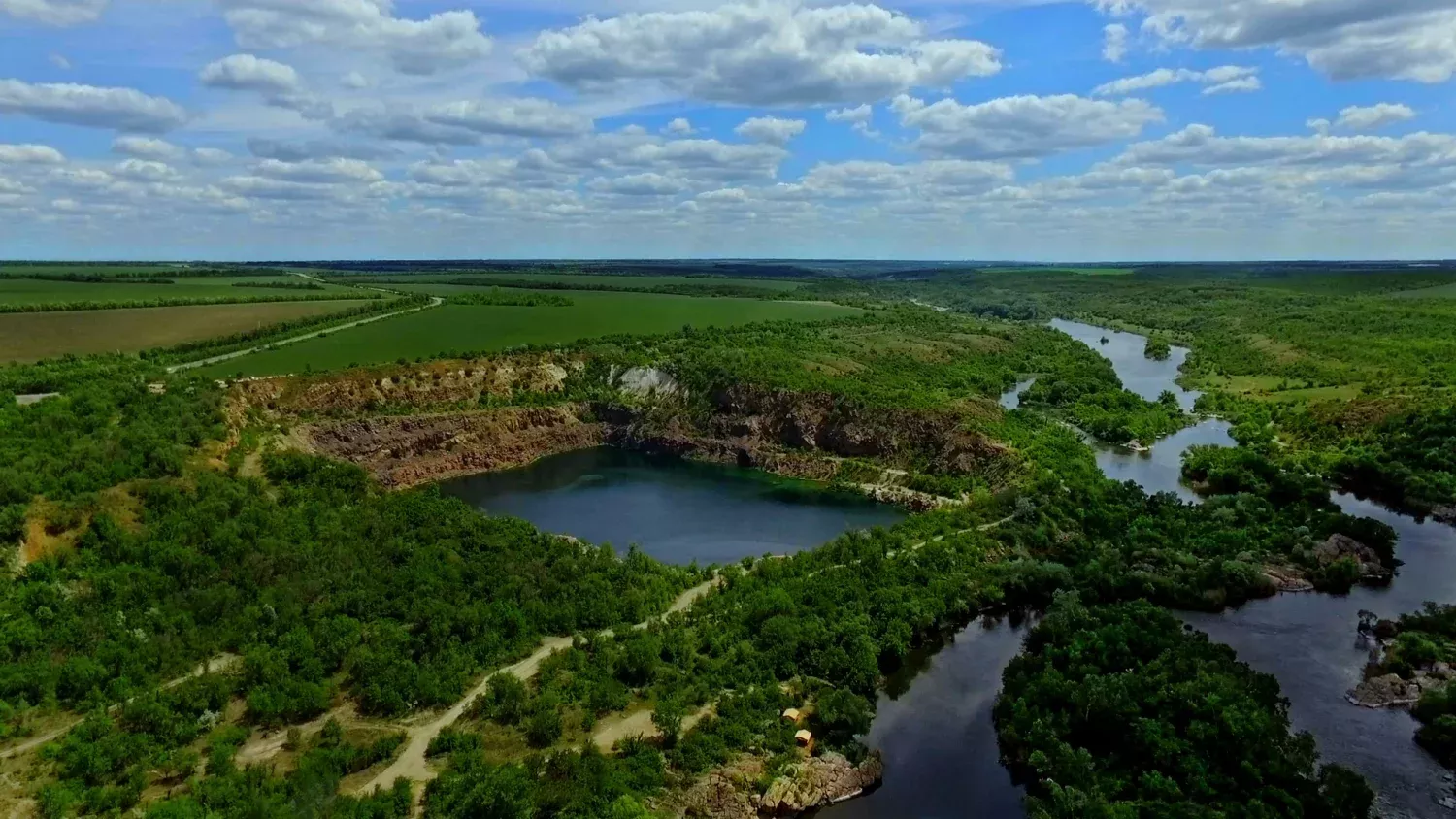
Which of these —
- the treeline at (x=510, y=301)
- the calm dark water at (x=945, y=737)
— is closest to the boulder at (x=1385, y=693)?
the calm dark water at (x=945, y=737)

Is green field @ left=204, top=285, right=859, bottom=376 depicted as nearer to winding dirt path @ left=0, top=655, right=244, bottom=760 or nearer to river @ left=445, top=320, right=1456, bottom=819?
river @ left=445, top=320, right=1456, bottom=819

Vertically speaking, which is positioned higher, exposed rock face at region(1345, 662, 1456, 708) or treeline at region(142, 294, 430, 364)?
treeline at region(142, 294, 430, 364)

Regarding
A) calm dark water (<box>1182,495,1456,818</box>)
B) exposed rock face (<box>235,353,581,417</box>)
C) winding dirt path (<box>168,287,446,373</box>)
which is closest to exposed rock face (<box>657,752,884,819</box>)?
calm dark water (<box>1182,495,1456,818</box>)

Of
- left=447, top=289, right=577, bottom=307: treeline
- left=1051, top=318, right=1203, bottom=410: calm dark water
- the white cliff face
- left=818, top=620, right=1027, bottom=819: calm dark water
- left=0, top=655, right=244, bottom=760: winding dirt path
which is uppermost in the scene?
left=447, top=289, right=577, bottom=307: treeline

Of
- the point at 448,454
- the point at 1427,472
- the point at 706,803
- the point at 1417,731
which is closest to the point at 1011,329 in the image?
the point at 1427,472

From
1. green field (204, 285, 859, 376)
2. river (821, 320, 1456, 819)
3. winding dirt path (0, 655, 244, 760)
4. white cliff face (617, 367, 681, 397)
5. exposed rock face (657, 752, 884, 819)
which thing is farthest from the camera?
white cliff face (617, 367, 681, 397)

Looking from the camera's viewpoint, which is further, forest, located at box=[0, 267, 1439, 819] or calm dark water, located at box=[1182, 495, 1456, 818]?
calm dark water, located at box=[1182, 495, 1456, 818]

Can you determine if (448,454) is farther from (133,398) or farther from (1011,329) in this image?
(1011,329)
